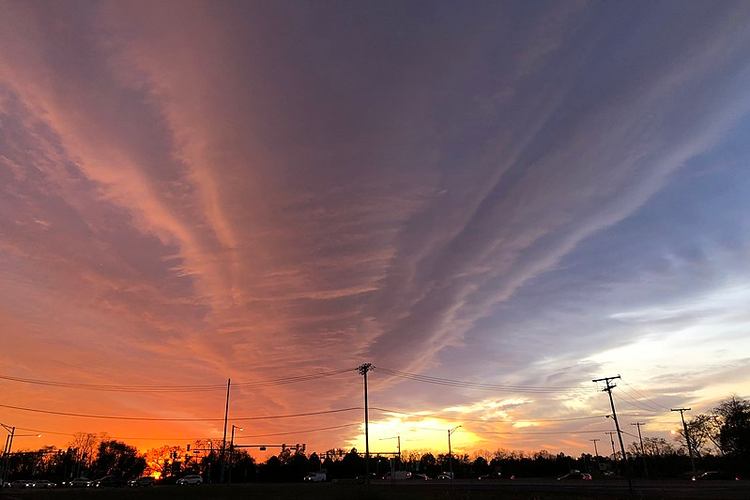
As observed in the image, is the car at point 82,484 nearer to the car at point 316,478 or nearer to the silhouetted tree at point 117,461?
the car at point 316,478

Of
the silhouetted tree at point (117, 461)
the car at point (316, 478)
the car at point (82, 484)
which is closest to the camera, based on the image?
the car at point (82, 484)

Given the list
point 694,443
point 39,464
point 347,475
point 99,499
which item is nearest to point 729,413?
point 694,443

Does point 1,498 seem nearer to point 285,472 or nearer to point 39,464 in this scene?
point 285,472

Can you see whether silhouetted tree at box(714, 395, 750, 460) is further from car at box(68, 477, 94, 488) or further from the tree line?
car at box(68, 477, 94, 488)

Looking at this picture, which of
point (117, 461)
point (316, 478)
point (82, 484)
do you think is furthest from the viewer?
point (117, 461)

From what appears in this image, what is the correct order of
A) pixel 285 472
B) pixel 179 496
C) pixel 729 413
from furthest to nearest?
pixel 285 472, pixel 729 413, pixel 179 496

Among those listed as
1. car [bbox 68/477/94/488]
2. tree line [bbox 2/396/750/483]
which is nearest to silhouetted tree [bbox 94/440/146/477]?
tree line [bbox 2/396/750/483]

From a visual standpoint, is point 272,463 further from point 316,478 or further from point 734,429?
point 734,429

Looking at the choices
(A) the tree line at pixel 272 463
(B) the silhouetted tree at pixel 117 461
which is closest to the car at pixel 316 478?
(A) the tree line at pixel 272 463

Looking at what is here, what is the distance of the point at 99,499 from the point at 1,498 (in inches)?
588

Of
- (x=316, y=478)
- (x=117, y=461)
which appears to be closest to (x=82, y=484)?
(x=316, y=478)

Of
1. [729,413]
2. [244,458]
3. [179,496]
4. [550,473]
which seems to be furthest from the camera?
[244,458]

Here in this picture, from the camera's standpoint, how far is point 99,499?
56344 millimetres

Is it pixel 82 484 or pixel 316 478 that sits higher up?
pixel 82 484
